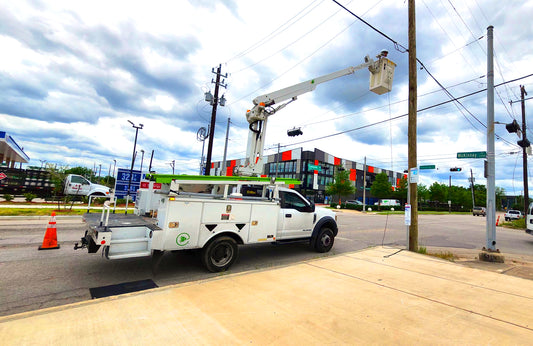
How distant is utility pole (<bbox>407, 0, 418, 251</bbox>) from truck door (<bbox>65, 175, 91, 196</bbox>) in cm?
2166

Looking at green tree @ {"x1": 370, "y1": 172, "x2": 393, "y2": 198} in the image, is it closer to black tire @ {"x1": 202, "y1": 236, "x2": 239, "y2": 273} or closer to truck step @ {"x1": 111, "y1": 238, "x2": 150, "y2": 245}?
black tire @ {"x1": 202, "y1": 236, "x2": 239, "y2": 273}

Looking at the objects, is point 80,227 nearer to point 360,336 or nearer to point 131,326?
point 131,326

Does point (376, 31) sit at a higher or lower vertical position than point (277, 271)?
higher

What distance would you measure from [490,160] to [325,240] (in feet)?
19.4

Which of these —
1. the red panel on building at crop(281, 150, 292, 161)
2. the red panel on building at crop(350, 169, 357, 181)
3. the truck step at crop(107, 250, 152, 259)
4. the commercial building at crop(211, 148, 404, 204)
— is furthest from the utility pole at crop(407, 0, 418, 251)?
the red panel on building at crop(350, 169, 357, 181)

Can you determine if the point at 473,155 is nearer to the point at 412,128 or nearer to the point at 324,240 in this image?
the point at 412,128

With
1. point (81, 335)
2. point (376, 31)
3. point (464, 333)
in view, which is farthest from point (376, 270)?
point (376, 31)

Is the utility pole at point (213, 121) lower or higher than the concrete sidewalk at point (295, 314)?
higher

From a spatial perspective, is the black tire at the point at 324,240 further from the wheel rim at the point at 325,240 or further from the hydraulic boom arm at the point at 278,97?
the hydraulic boom arm at the point at 278,97

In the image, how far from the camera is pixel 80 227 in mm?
10273

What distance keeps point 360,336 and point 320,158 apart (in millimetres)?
53125

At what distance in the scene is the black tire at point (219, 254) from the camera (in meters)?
5.14

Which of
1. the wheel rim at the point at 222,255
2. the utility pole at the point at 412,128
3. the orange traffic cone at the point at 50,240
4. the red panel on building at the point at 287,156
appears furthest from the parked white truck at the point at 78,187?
the red panel on building at the point at 287,156

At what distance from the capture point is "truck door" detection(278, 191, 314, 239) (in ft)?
22.0
